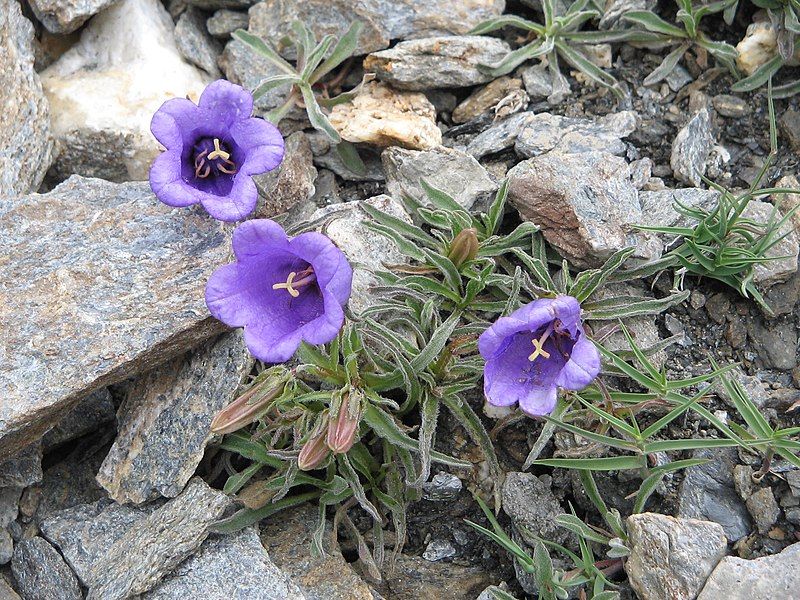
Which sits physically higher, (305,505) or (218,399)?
(218,399)

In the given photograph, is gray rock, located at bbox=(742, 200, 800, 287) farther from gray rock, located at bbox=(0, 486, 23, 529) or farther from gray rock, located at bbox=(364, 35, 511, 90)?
gray rock, located at bbox=(0, 486, 23, 529)

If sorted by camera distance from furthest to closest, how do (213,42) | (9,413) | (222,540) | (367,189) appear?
1. (213,42)
2. (367,189)
3. (222,540)
4. (9,413)

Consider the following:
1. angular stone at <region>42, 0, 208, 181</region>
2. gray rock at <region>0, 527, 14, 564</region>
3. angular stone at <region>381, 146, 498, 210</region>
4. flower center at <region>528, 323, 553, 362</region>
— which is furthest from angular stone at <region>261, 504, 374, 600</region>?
angular stone at <region>42, 0, 208, 181</region>

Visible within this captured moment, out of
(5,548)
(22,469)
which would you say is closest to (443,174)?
(22,469)

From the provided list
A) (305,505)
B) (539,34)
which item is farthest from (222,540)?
(539,34)

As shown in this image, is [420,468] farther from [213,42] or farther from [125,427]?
[213,42]

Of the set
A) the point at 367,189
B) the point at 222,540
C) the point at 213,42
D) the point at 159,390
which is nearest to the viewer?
the point at 222,540
